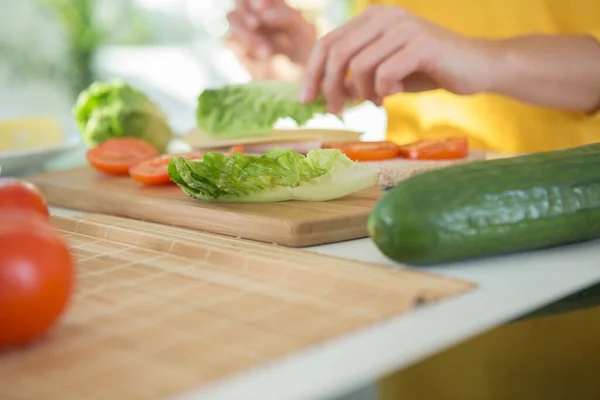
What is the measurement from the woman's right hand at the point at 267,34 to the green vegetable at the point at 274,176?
1.23m

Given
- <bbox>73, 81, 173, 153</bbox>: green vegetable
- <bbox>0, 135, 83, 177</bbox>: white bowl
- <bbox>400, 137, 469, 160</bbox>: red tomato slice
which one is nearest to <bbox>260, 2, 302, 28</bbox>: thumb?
<bbox>73, 81, 173, 153</bbox>: green vegetable

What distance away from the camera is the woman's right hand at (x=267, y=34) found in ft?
8.10

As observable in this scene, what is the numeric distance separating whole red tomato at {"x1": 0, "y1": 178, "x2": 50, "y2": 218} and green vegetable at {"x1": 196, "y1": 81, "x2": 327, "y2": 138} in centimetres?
96

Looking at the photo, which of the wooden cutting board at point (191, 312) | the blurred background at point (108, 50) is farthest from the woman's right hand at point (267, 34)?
the blurred background at point (108, 50)

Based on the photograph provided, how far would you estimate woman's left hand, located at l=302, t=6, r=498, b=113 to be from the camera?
169 centimetres

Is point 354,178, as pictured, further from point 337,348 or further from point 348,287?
point 337,348

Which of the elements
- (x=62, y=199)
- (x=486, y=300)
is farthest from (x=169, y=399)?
(x=62, y=199)

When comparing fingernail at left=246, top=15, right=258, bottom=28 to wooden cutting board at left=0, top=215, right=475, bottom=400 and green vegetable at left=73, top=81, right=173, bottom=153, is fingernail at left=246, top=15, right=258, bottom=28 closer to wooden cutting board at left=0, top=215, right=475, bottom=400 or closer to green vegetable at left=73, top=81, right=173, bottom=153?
green vegetable at left=73, top=81, right=173, bottom=153

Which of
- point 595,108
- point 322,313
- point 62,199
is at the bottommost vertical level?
point 62,199

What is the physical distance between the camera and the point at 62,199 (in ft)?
5.55

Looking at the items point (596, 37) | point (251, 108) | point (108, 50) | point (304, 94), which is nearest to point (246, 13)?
point (251, 108)

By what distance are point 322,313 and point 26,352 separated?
0.96ft

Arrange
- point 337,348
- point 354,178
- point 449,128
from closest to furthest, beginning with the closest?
point 337,348 → point 354,178 → point 449,128

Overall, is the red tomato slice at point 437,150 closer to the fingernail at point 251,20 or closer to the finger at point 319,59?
the finger at point 319,59
